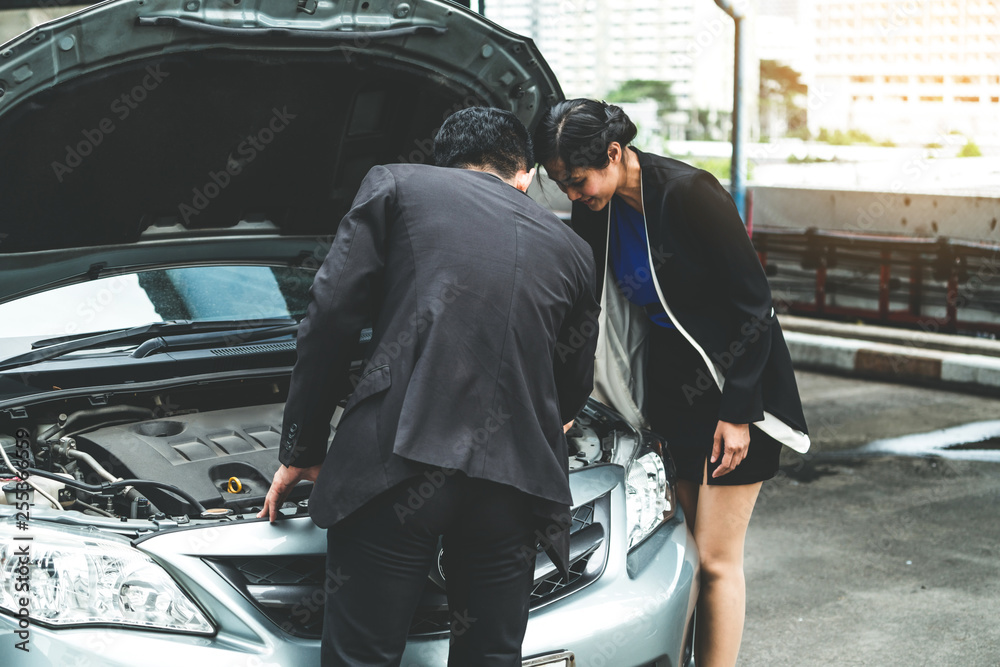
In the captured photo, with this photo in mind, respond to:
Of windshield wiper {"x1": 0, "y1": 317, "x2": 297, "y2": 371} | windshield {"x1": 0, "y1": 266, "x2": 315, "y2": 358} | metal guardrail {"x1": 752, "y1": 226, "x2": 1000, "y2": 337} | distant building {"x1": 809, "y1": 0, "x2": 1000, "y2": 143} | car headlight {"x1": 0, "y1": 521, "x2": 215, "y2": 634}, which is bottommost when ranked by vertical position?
metal guardrail {"x1": 752, "y1": 226, "x2": 1000, "y2": 337}

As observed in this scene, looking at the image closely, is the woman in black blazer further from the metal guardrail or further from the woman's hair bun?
the metal guardrail

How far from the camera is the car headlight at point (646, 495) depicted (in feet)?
8.43

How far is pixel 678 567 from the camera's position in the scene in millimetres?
2494

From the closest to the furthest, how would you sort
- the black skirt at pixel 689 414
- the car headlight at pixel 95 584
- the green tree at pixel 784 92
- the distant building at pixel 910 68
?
the car headlight at pixel 95 584 < the black skirt at pixel 689 414 < the distant building at pixel 910 68 < the green tree at pixel 784 92

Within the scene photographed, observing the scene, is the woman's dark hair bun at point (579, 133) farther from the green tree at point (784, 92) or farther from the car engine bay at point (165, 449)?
the green tree at point (784, 92)

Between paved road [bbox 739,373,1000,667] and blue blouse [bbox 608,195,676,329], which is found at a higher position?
blue blouse [bbox 608,195,676,329]

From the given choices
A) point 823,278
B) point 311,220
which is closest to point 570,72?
point 823,278

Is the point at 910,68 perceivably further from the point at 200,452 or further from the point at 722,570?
the point at 200,452

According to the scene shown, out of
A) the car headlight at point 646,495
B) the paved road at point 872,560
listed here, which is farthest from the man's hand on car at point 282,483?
the paved road at point 872,560

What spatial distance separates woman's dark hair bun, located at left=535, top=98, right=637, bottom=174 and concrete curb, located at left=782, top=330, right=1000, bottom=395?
596 cm

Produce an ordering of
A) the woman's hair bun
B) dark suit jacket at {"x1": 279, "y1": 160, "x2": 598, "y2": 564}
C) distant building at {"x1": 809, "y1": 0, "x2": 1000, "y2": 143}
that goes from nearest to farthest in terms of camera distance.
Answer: dark suit jacket at {"x1": 279, "y1": 160, "x2": 598, "y2": 564} < the woman's hair bun < distant building at {"x1": 809, "y1": 0, "x2": 1000, "y2": 143}

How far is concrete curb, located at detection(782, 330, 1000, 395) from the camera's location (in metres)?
7.45

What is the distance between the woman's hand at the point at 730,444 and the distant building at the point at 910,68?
16.6m

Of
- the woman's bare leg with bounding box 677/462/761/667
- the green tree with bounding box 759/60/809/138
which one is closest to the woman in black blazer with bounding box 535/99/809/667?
the woman's bare leg with bounding box 677/462/761/667
